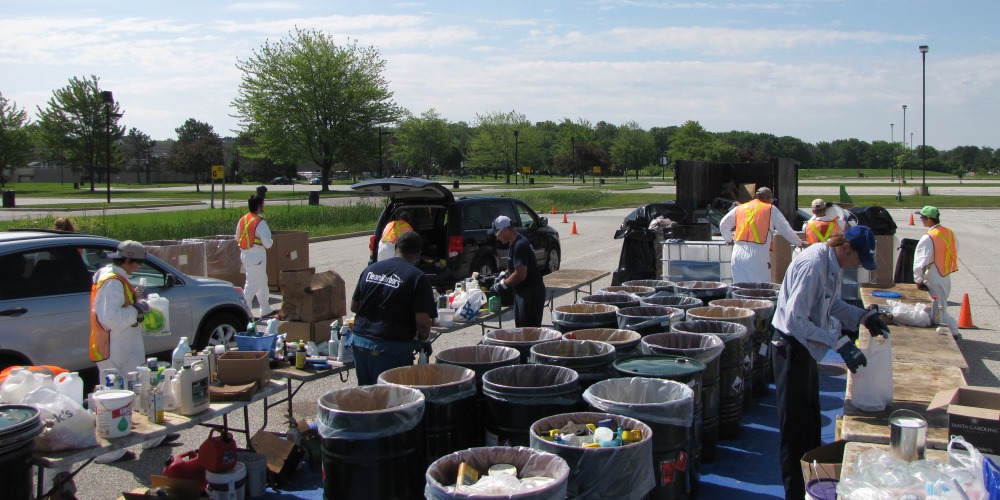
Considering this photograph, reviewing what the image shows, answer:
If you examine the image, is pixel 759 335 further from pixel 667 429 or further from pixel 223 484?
pixel 223 484

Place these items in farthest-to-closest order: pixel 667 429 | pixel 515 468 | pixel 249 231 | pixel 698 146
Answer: pixel 698 146
pixel 249 231
pixel 667 429
pixel 515 468

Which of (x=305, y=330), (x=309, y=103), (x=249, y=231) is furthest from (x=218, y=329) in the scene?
(x=309, y=103)

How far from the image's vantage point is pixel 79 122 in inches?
2393

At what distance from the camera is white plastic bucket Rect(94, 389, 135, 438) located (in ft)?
14.0

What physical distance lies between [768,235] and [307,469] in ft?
21.2

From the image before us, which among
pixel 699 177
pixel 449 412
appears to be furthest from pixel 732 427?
pixel 699 177

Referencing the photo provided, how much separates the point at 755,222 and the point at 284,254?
316 inches

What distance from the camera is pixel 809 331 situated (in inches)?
180

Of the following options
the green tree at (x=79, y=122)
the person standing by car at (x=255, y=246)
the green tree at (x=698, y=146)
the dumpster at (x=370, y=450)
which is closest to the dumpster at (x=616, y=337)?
the dumpster at (x=370, y=450)

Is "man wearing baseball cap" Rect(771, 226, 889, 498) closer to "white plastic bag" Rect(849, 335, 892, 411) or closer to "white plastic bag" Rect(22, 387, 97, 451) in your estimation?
"white plastic bag" Rect(849, 335, 892, 411)

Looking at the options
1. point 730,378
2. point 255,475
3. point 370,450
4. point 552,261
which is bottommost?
point 255,475

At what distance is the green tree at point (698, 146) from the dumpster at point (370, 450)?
3075 inches

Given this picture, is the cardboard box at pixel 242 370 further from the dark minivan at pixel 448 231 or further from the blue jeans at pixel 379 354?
the dark minivan at pixel 448 231

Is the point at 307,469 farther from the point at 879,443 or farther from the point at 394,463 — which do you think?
the point at 879,443
